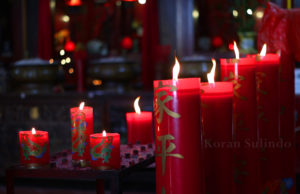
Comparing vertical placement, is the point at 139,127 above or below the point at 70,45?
below

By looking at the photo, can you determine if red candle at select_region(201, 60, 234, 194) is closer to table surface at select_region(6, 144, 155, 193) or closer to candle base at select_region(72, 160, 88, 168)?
table surface at select_region(6, 144, 155, 193)

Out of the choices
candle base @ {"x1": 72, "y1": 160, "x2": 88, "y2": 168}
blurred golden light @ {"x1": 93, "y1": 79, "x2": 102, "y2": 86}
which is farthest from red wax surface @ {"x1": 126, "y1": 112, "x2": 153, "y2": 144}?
blurred golden light @ {"x1": 93, "y1": 79, "x2": 102, "y2": 86}

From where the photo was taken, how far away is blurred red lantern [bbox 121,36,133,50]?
460cm

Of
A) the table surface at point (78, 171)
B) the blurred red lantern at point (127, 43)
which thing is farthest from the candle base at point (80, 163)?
the blurred red lantern at point (127, 43)

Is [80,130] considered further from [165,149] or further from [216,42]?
[216,42]

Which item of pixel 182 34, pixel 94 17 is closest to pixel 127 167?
pixel 182 34

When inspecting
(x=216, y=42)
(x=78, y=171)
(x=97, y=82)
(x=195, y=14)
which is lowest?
(x=78, y=171)

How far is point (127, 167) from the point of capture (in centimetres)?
90

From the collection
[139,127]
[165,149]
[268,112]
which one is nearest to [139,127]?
[139,127]

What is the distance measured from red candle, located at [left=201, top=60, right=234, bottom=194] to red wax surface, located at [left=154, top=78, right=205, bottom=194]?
0.05 metres

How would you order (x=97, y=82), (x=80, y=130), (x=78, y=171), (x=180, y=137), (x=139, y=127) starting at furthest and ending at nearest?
(x=97, y=82)
(x=139, y=127)
(x=80, y=130)
(x=78, y=171)
(x=180, y=137)

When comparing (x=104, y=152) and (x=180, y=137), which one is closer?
(x=180, y=137)

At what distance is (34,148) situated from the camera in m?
0.94

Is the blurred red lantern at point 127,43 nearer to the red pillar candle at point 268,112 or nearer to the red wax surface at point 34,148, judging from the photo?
the red wax surface at point 34,148
